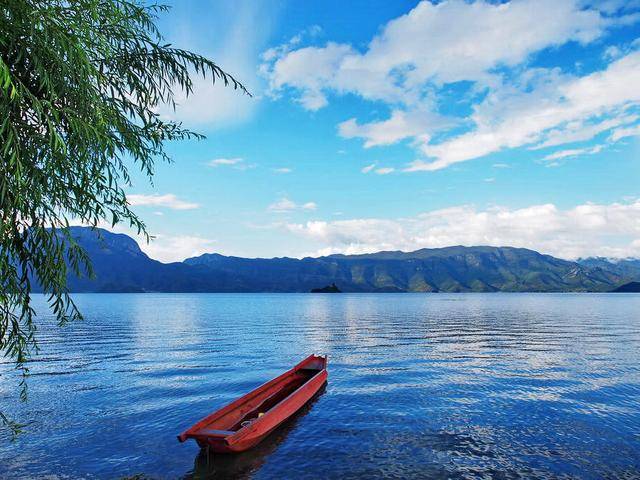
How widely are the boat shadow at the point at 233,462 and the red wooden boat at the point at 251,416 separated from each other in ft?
1.19

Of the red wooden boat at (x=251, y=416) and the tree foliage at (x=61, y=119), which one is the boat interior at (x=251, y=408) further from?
the tree foliage at (x=61, y=119)

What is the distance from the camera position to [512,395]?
2650 cm

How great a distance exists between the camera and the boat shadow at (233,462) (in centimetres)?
1566

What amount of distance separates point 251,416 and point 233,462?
3.72 metres

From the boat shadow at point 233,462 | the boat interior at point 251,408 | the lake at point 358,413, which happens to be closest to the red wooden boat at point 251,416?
the boat interior at point 251,408

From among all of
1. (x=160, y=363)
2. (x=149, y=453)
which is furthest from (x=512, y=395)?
(x=160, y=363)

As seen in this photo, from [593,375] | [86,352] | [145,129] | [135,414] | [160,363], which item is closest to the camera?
[145,129]

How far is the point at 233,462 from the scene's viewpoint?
16641 millimetres

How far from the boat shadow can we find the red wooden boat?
36 cm

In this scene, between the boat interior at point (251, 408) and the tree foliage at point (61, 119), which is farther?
the boat interior at point (251, 408)

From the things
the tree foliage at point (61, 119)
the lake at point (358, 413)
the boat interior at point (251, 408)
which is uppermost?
the tree foliage at point (61, 119)

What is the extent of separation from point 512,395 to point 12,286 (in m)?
28.2

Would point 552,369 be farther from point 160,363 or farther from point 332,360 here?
point 160,363

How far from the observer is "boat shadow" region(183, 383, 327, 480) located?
1566 cm
